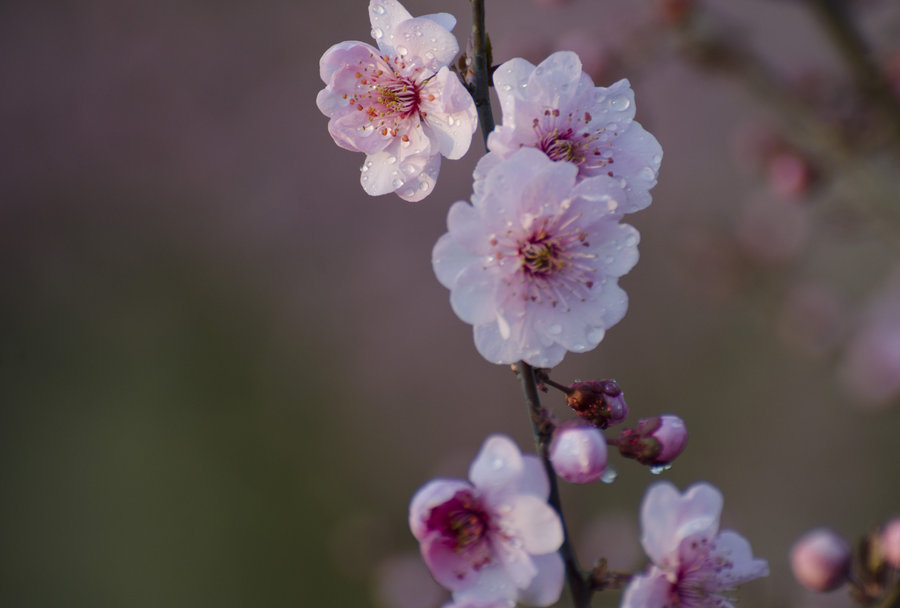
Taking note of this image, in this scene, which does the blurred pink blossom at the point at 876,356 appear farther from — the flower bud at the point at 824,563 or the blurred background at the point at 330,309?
the flower bud at the point at 824,563

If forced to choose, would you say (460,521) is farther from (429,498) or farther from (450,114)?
(450,114)

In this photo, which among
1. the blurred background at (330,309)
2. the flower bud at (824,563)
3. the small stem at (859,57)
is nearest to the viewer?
the flower bud at (824,563)

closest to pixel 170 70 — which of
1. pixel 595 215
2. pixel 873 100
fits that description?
pixel 873 100

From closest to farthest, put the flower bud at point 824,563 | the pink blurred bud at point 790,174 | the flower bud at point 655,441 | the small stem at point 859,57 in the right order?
the flower bud at point 655,441, the flower bud at point 824,563, the small stem at point 859,57, the pink blurred bud at point 790,174

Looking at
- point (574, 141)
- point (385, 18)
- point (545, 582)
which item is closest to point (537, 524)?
point (545, 582)

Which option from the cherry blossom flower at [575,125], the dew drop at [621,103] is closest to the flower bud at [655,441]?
the cherry blossom flower at [575,125]

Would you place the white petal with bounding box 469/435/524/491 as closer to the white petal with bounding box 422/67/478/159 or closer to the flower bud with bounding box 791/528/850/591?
the white petal with bounding box 422/67/478/159

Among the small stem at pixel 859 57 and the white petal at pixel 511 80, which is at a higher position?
the small stem at pixel 859 57

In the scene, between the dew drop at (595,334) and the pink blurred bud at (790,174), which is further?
the pink blurred bud at (790,174)
